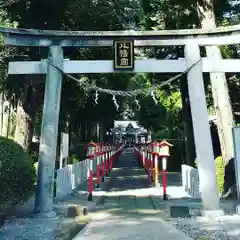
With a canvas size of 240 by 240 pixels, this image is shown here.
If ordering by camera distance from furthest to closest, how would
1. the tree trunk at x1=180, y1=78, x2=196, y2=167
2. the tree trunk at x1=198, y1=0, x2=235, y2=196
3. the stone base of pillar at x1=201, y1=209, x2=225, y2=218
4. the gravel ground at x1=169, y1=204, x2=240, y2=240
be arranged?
the tree trunk at x1=180, y1=78, x2=196, y2=167 → the tree trunk at x1=198, y1=0, x2=235, y2=196 → the stone base of pillar at x1=201, y1=209, x2=225, y2=218 → the gravel ground at x1=169, y1=204, x2=240, y2=240

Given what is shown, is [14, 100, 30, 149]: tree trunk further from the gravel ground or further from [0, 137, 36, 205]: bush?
the gravel ground

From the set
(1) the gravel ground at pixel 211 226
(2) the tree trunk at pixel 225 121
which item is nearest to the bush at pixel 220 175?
(2) the tree trunk at pixel 225 121

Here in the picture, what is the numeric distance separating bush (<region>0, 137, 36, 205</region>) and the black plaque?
317 centimetres

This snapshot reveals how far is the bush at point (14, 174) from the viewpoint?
7.90 metres

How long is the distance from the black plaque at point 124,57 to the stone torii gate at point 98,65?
0.19 m

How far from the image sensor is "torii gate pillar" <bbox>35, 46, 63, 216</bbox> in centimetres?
937

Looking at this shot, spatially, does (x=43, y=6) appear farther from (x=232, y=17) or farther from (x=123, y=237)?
(x=123, y=237)

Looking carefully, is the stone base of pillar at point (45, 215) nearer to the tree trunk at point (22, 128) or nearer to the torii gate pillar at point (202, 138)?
the torii gate pillar at point (202, 138)

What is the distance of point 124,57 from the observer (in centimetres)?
959

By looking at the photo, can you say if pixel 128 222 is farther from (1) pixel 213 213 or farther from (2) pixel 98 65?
(2) pixel 98 65

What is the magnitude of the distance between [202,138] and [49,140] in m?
3.78

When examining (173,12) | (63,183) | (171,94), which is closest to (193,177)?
(63,183)

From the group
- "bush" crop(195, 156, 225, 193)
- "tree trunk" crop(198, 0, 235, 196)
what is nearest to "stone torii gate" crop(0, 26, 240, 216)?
"tree trunk" crop(198, 0, 235, 196)

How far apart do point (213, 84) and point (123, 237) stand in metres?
6.73
